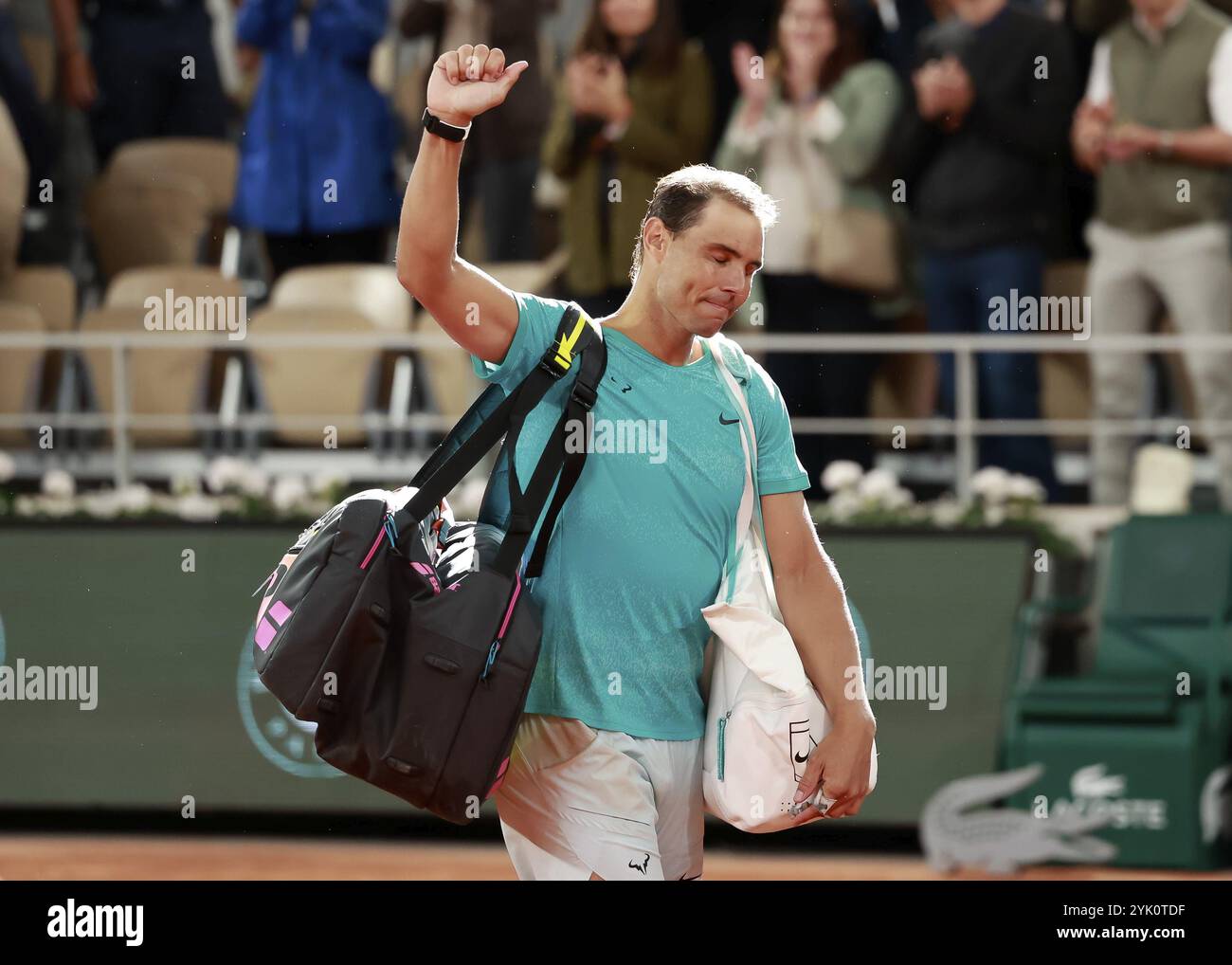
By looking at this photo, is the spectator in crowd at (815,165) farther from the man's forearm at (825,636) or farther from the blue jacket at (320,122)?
the man's forearm at (825,636)

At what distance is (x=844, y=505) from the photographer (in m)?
6.48

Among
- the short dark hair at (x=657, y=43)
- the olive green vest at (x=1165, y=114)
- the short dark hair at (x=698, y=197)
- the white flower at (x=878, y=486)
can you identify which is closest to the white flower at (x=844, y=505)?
the white flower at (x=878, y=486)

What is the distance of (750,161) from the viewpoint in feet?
22.7

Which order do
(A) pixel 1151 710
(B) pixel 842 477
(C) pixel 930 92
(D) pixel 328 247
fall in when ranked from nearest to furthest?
(A) pixel 1151 710 → (B) pixel 842 477 → (C) pixel 930 92 → (D) pixel 328 247

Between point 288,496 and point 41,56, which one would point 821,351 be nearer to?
point 288,496

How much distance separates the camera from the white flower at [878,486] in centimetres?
646

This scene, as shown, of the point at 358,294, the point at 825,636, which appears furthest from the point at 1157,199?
the point at 825,636

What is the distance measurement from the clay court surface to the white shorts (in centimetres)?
317

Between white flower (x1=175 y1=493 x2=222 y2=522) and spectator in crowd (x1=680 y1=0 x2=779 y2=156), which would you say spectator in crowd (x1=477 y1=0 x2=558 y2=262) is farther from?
white flower (x1=175 y1=493 x2=222 y2=522)

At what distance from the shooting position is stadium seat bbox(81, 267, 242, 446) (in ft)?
24.7

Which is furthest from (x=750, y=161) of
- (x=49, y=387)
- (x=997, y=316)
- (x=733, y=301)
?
(x=733, y=301)

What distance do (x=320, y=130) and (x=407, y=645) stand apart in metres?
4.92

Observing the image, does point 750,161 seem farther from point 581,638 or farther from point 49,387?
point 581,638

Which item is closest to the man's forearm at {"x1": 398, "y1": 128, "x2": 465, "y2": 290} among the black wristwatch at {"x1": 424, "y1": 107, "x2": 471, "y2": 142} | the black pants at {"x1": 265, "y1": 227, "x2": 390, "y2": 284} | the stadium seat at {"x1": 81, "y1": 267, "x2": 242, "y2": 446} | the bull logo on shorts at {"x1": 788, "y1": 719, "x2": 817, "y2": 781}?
the black wristwatch at {"x1": 424, "y1": 107, "x2": 471, "y2": 142}
